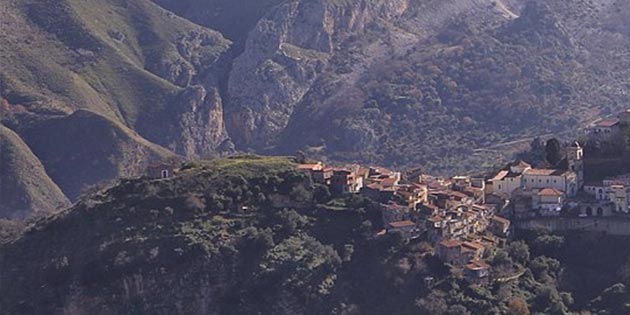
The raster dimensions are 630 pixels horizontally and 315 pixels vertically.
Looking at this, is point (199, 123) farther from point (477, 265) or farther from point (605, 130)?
point (477, 265)

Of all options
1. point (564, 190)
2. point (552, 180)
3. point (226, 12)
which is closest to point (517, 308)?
point (564, 190)

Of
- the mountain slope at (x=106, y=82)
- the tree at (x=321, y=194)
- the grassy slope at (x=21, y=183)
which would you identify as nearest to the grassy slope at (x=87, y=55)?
the mountain slope at (x=106, y=82)

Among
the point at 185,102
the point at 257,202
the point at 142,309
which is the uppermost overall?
the point at 185,102

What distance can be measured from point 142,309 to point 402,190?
1454 cm

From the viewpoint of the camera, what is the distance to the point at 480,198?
78.9 m

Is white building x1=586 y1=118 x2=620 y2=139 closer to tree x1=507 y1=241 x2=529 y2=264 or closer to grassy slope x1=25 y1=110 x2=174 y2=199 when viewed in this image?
tree x1=507 y1=241 x2=529 y2=264

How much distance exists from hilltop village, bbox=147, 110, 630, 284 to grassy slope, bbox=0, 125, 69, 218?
131 feet

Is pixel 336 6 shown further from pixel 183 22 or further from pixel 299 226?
pixel 299 226

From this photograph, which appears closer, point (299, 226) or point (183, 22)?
point (299, 226)

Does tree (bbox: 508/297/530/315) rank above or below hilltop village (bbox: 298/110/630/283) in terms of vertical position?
below

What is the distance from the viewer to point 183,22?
175625 millimetres

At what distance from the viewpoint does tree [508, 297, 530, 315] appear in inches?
2653

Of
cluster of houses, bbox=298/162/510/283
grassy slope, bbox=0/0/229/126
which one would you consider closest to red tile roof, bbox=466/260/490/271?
cluster of houses, bbox=298/162/510/283

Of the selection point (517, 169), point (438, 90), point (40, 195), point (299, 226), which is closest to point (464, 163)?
point (438, 90)
